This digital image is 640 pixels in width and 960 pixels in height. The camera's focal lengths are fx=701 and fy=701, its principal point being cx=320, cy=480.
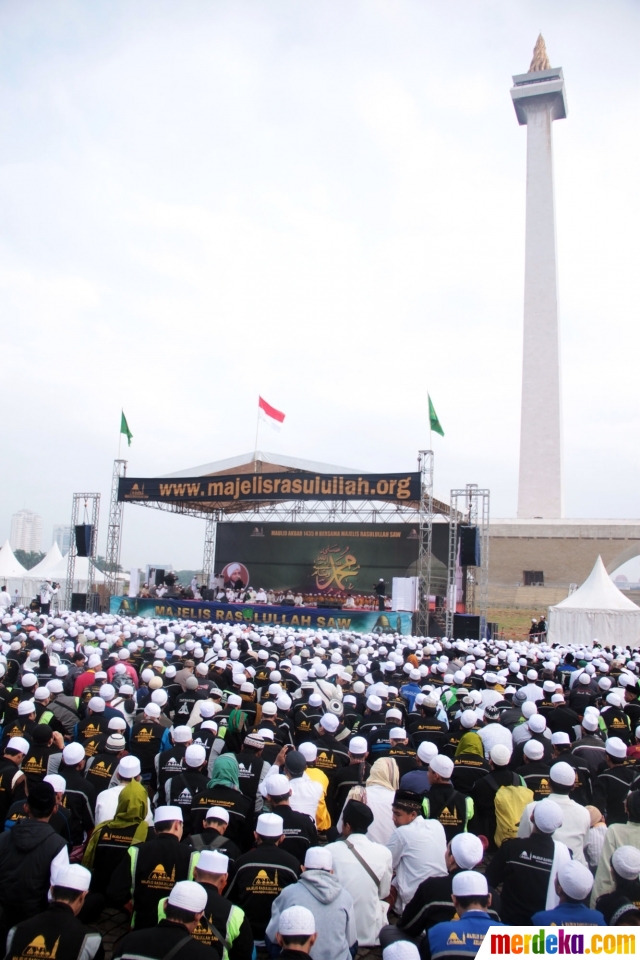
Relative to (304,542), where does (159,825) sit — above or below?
below

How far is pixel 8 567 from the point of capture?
3259 centimetres

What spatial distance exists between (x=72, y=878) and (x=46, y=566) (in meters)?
30.9

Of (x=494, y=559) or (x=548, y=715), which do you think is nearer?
(x=548, y=715)

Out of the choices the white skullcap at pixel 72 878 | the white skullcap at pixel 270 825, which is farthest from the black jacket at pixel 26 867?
the white skullcap at pixel 270 825

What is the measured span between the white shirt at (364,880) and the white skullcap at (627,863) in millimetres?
1221

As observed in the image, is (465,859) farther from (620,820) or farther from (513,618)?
(513,618)

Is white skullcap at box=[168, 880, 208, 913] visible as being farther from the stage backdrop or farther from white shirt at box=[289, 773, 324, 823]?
the stage backdrop

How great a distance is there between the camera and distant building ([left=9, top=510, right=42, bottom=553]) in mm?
164750

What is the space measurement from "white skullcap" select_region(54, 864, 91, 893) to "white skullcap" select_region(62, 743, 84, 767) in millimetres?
2010

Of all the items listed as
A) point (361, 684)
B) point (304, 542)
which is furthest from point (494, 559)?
point (361, 684)

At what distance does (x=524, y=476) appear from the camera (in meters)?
42.7

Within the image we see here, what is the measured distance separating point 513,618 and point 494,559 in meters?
6.55

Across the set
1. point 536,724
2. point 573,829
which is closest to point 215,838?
point 573,829

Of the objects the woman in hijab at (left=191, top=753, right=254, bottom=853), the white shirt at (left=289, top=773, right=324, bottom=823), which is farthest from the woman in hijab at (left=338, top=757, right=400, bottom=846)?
the woman in hijab at (left=191, top=753, right=254, bottom=853)
